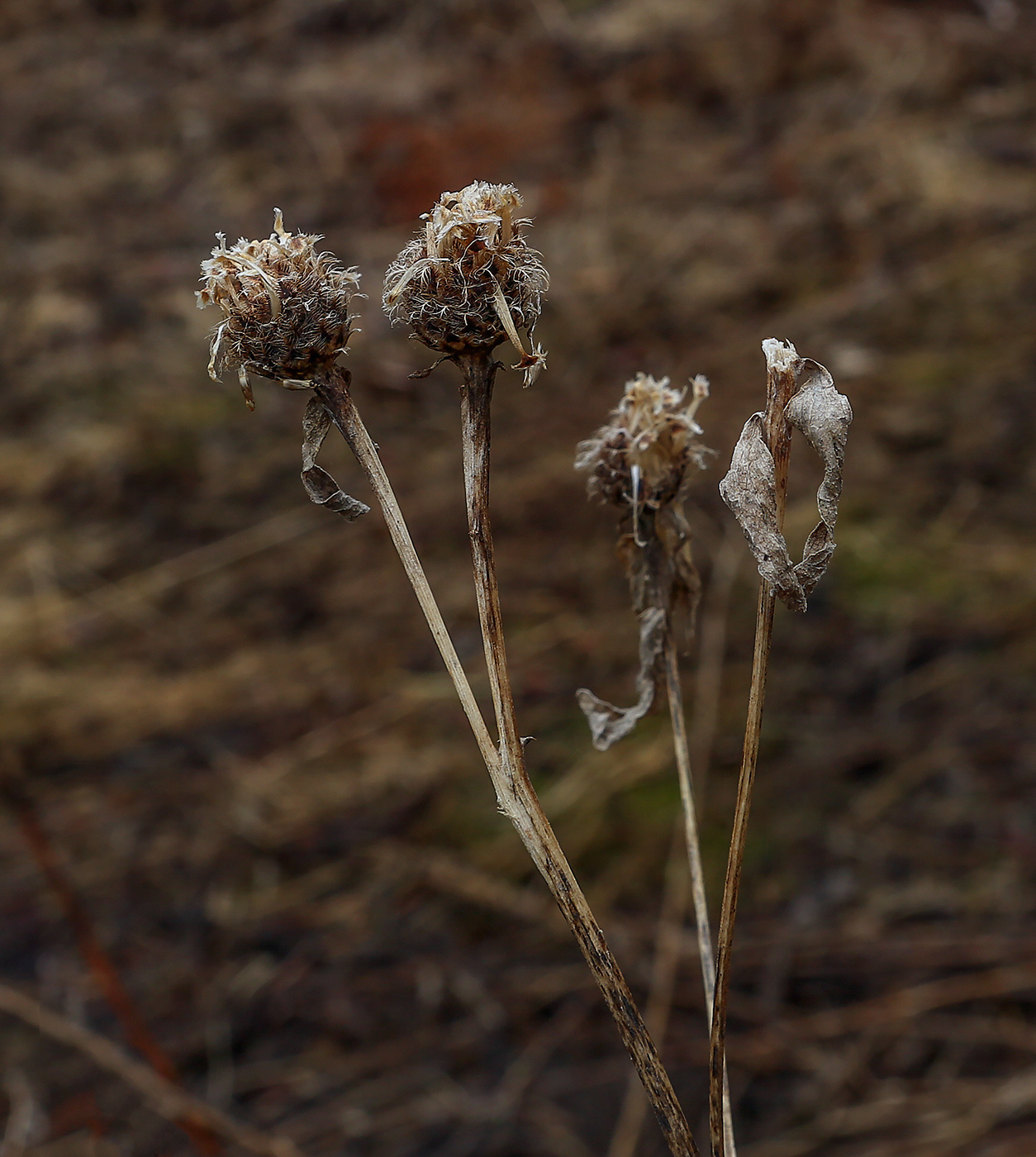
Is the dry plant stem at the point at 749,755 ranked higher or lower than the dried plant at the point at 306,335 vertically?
lower

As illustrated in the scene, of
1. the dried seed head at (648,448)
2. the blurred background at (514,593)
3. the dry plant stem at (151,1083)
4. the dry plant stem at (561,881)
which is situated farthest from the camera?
the blurred background at (514,593)

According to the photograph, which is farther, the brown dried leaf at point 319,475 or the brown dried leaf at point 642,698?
the brown dried leaf at point 642,698

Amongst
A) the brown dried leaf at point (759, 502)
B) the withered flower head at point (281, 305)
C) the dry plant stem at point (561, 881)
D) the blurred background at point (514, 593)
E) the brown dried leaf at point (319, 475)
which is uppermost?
the blurred background at point (514, 593)

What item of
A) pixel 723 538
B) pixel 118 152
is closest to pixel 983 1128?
pixel 723 538

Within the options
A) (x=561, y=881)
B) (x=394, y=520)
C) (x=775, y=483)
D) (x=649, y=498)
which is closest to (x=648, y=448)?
(x=649, y=498)

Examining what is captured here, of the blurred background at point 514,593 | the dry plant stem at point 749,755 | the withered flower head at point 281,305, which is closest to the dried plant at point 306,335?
the withered flower head at point 281,305

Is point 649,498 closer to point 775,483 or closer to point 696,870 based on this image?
point 775,483

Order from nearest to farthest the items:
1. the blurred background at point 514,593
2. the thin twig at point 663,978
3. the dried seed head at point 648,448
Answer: the dried seed head at point 648,448 < the thin twig at point 663,978 < the blurred background at point 514,593

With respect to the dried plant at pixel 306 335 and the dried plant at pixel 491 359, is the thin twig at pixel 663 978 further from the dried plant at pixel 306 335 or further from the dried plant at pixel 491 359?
the dried plant at pixel 306 335
